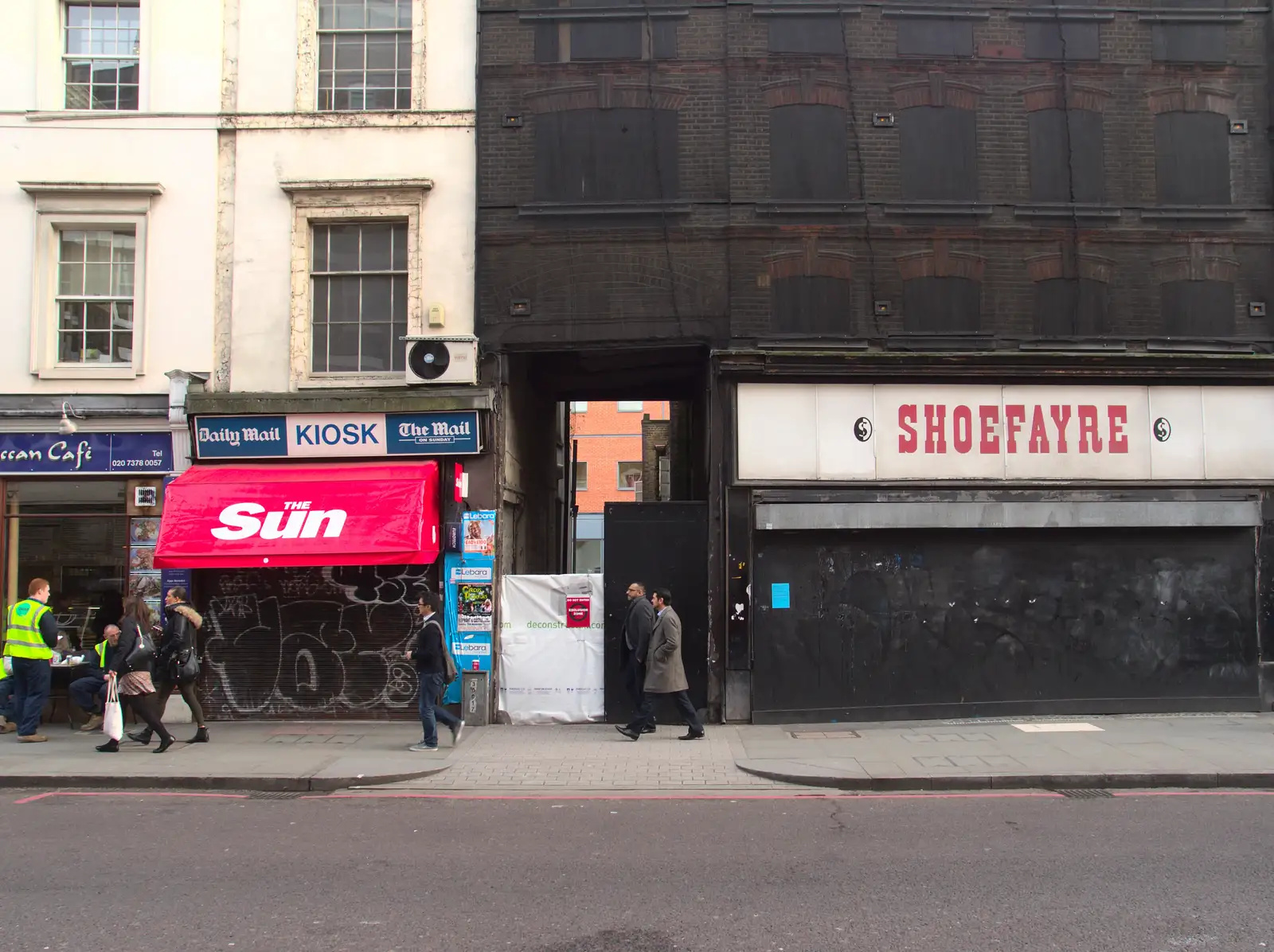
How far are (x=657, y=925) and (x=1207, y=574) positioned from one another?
10.5m

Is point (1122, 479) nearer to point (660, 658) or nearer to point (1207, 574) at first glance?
point (1207, 574)

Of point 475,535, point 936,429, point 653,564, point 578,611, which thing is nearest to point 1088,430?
point 936,429

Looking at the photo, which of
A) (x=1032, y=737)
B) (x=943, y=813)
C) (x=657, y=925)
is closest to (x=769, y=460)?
(x=1032, y=737)

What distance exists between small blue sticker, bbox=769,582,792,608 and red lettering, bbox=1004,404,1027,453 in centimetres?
338

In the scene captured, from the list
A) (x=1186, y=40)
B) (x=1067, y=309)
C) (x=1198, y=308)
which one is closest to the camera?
(x=1067, y=309)

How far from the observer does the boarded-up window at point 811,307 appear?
12977 millimetres

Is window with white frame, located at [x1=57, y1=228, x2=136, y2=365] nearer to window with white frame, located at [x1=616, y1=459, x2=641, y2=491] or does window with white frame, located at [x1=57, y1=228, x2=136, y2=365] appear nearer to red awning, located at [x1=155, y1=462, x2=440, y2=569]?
red awning, located at [x1=155, y1=462, x2=440, y2=569]

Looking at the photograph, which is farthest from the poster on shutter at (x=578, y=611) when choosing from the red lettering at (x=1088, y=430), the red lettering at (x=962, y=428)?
the red lettering at (x=1088, y=430)

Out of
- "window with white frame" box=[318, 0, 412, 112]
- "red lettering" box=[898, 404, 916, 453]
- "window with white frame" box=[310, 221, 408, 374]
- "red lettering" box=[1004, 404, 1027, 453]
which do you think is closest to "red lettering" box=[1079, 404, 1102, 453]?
"red lettering" box=[1004, 404, 1027, 453]

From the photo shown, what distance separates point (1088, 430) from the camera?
42.2 ft

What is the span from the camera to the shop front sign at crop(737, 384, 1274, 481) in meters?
12.7

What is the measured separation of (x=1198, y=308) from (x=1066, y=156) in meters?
2.66

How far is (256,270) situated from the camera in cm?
1327

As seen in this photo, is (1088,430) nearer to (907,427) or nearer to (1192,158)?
(907,427)
